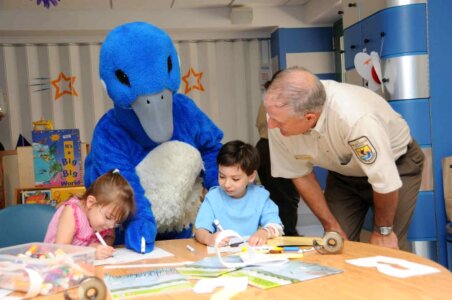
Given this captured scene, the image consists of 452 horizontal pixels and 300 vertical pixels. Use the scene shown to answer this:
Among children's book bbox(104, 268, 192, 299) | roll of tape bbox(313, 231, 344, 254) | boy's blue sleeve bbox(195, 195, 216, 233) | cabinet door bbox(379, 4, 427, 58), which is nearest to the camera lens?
children's book bbox(104, 268, 192, 299)

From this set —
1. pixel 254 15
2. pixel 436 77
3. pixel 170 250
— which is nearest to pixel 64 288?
pixel 170 250

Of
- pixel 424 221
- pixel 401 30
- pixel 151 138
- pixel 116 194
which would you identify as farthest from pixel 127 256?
pixel 401 30

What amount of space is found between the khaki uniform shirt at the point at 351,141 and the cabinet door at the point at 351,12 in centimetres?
165

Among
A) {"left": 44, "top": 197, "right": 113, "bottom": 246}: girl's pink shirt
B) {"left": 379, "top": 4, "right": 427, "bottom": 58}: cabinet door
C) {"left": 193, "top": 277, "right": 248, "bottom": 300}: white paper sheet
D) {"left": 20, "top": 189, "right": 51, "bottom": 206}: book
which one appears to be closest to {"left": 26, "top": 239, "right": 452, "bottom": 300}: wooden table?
{"left": 193, "top": 277, "right": 248, "bottom": 300}: white paper sheet

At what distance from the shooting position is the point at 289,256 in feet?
5.06

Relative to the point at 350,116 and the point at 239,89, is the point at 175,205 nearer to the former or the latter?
the point at 350,116

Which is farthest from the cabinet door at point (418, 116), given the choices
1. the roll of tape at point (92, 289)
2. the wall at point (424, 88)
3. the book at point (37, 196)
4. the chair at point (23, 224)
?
the book at point (37, 196)

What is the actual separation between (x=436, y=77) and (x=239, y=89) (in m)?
3.30

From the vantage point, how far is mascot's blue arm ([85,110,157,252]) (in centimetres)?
178

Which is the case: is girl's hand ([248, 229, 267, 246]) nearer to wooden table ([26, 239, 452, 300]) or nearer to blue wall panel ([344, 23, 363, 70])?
wooden table ([26, 239, 452, 300])

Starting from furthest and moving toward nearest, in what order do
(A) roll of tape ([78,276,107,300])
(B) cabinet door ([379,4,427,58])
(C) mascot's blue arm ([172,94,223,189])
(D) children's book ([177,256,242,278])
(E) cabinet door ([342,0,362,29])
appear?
1. (E) cabinet door ([342,0,362,29])
2. (B) cabinet door ([379,4,427,58])
3. (C) mascot's blue arm ([172,94,223,189])
4. (D) children's book ([177,256,242,278])
5. (A) roll of tape ([78,276,107,300])

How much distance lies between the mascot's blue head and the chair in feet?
1.71

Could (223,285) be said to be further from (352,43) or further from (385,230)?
(352,43)

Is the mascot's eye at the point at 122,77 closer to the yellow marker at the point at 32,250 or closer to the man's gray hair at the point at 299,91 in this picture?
the man's gray hair at the point at 299,91
